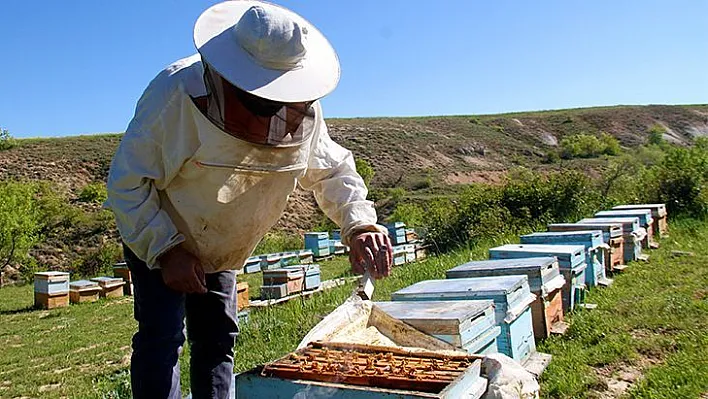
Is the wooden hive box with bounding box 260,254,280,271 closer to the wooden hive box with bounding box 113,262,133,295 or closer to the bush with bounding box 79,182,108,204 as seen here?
the wooden hive box with bounding box 113,262,133,295

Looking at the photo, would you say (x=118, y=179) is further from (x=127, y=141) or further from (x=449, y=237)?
(x=449, y=237)

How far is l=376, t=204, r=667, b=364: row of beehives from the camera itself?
286 cm

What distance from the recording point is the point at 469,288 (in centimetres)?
346

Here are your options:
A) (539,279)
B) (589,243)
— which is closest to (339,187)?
(539,279)

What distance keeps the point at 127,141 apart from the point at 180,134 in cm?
14

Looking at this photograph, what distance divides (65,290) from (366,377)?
10.2m

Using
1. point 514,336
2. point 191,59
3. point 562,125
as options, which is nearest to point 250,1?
point 191,59

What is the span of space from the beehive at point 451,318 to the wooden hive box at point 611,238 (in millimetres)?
3727

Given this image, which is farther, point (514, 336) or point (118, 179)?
point (514, 336)

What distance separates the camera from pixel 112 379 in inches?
187

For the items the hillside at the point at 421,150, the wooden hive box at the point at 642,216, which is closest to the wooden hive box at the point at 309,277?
the wooden hive box at the point at 642,216

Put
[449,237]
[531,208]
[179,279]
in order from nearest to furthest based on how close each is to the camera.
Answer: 1. [179,279]
2. [531,208]
3. [449,237]

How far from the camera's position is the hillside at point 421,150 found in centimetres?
2615

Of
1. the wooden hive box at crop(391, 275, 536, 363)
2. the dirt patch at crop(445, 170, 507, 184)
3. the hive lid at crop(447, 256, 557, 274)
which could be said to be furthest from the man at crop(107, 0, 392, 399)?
the dirt patch at crop(445, 170, 507, 184)
